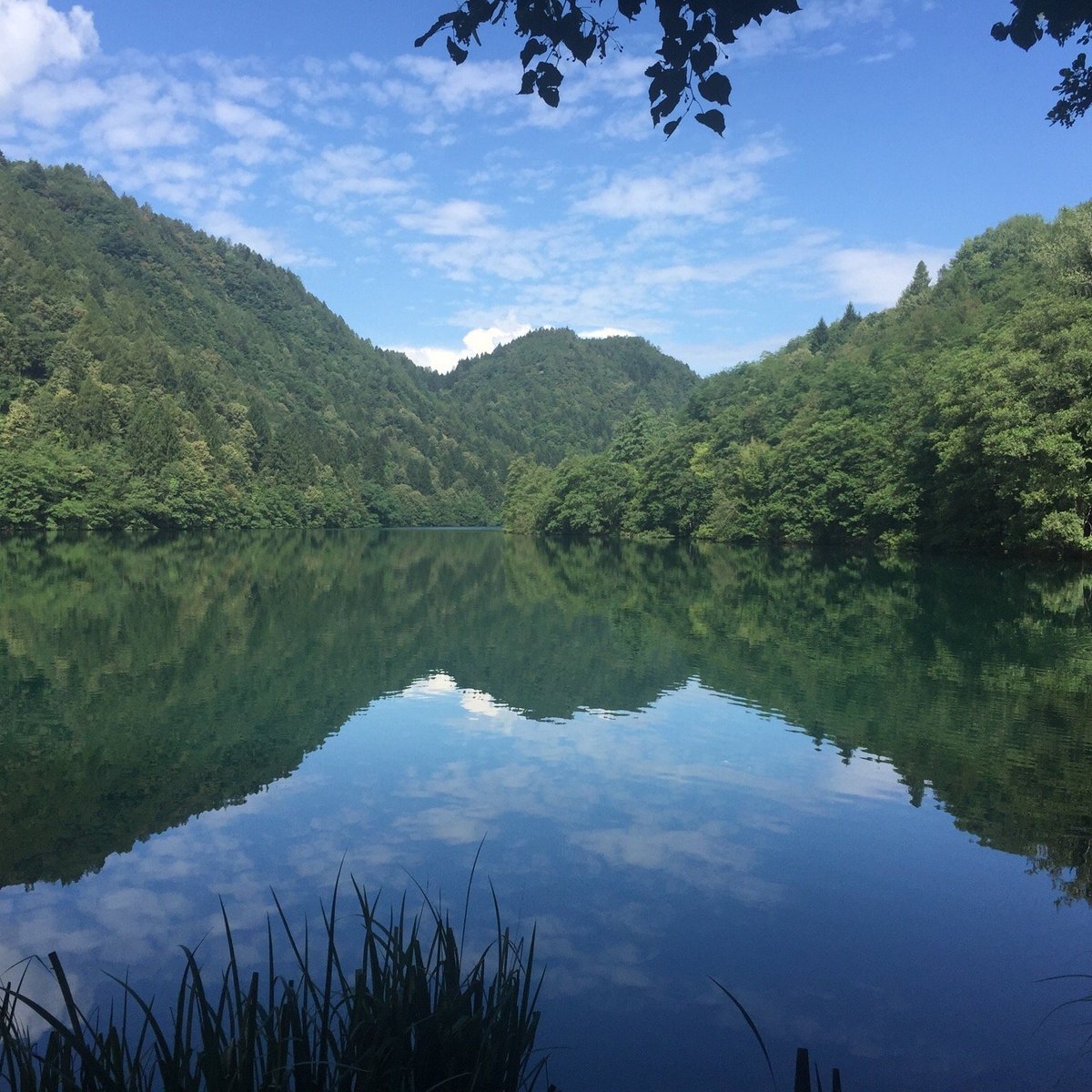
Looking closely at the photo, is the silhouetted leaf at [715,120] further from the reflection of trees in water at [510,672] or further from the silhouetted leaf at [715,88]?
the reflection of trees in water at [510,672]

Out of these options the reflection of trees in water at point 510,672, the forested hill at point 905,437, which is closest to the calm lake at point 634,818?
the reflection of trees in water at point 510,672

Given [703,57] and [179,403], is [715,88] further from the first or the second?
[179,403]

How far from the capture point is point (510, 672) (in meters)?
16.1

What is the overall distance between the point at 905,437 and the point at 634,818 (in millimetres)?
52627

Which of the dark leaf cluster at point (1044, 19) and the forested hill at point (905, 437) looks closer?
the dark leaf cluster at point (1044, 19)

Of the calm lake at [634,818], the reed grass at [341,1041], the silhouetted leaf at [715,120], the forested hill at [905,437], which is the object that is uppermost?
the forested hill at [905,437]

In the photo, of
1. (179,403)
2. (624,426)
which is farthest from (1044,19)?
(179,403)

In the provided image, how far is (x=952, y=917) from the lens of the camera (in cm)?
626

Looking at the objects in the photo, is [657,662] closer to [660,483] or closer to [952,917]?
[952,917]

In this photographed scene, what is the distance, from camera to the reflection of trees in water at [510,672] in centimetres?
890

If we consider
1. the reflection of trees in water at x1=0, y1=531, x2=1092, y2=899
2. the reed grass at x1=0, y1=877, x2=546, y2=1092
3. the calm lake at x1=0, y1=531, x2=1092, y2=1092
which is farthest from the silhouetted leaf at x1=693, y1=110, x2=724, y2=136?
the reflection of trees in water at x1=0, y1=531, x2=1092, y2=899

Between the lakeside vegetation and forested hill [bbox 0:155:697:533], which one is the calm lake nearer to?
the lakeside vegetation

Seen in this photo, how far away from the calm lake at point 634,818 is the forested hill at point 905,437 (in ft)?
72.1

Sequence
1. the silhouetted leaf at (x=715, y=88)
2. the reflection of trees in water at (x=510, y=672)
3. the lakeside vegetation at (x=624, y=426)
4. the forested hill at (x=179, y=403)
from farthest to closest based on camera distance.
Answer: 1. the forested hill at (x=179, y=403)
2. the lakeside vegetation at (x=624, y=426)
3. the reflection of trees in water at (x=510, y=672)
4. the silhouetted leaf at (x=715, y=88)
